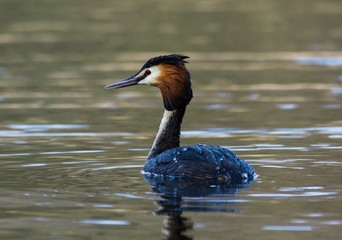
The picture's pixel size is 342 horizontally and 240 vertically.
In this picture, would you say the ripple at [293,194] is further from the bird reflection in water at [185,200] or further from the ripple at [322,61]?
the ripple at [322,61]

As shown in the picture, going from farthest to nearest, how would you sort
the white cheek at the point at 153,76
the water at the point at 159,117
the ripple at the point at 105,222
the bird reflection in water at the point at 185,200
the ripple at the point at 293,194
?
the white cheek at the point at 153,76, the ripple at the point at 293,194, the water at the point at 159,117, the ripple at the point at 105,222, the bird reflection in water at the point at 185,200

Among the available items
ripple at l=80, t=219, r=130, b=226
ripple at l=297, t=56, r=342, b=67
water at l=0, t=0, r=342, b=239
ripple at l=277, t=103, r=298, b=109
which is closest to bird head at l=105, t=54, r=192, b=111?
water at l=0, t=0, r=342, b=239

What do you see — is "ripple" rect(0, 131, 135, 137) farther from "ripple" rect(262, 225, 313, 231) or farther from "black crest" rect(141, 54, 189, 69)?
"ripple" rect(262, 225, 313, 231)

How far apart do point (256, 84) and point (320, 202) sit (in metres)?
10.2

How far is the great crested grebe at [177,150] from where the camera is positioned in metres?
10.9

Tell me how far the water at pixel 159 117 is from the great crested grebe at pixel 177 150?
0.20 meters

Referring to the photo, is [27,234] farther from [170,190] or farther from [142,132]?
[142,132]

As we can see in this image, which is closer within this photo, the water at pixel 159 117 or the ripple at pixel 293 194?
the water at pixel 159 117

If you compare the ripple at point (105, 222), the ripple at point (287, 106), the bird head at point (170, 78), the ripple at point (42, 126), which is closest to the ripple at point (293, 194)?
the ripple at point (105, 222)

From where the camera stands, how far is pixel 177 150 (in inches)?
445

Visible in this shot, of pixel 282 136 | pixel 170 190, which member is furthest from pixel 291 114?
pixel 170 190

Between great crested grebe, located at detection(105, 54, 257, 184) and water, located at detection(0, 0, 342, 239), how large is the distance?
200 mm

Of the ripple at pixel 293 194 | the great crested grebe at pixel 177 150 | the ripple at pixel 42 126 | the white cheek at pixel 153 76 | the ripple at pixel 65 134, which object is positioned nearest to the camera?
the ripple at pixel 293 194

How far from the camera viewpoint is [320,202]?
9.73m
